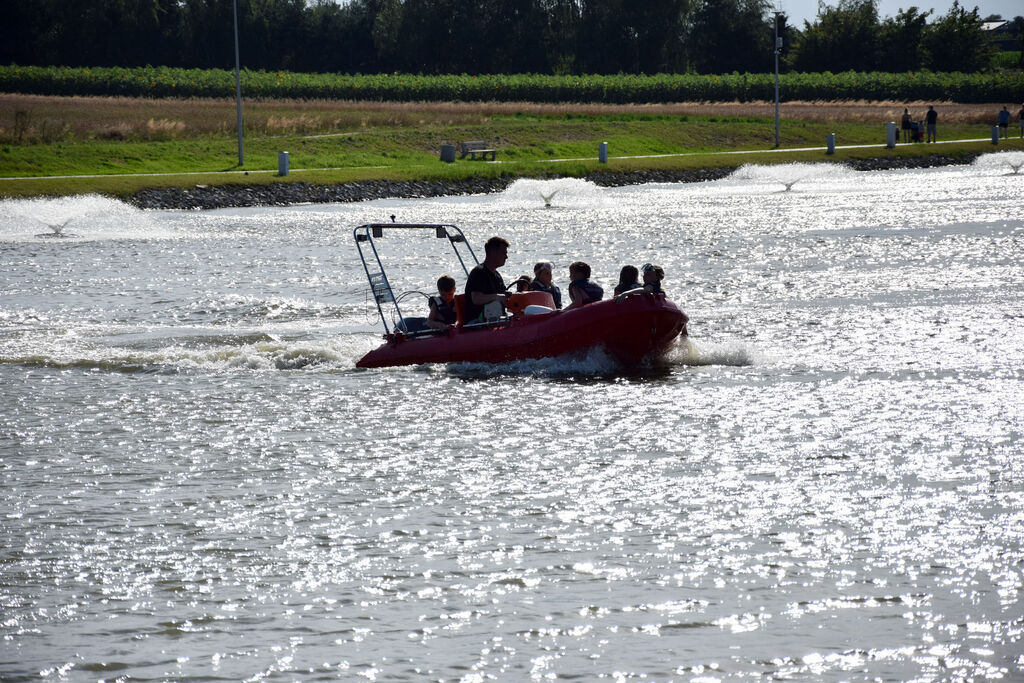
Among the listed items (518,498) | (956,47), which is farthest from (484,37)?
(518,498)

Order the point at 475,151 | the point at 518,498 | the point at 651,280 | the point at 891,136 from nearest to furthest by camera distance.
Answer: the point at 518,498
the point at 651,280
the point at 475,151
the point at 891,136

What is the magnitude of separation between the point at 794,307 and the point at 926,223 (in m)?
14.8

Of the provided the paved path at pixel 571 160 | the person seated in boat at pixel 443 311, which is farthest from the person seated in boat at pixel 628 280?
the paved path at pixel 571 160

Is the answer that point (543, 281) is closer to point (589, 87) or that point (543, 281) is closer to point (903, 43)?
point (589, 87)

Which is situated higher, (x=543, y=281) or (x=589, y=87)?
(x=589, y=87)

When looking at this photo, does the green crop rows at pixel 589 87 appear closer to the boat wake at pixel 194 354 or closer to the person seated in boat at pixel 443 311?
the boat wake at pixel 194 354

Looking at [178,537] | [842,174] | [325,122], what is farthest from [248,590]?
[325,122]

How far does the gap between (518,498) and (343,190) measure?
36.6 meters

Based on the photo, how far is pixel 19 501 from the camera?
32.7ft

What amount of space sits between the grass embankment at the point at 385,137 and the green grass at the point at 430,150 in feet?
0.23

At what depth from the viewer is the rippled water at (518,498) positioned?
7.03 meters

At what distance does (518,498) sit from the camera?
974 cm

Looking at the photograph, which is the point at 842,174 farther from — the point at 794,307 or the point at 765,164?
the point at 794,307

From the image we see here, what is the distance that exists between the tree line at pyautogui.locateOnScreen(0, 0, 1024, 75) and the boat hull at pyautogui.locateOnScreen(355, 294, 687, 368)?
95.7 meters
